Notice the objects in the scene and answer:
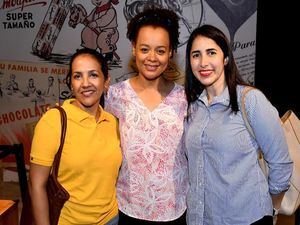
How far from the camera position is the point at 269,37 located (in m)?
4.30

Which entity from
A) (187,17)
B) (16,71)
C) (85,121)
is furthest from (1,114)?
(85,121)

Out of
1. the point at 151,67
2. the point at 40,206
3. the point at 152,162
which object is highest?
the point at 151,67

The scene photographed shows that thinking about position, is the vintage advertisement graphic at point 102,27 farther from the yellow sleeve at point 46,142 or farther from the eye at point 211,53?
the yellow sleeve at point 46,142

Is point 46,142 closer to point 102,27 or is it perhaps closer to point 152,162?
point 152,162

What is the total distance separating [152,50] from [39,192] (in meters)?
0.92

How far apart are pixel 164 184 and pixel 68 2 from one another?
3027 mm

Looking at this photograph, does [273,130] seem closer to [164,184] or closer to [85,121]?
[164,184]

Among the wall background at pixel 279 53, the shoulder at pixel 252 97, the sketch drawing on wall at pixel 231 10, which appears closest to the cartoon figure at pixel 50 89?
the sketch drawing on wall at pixel 231 10

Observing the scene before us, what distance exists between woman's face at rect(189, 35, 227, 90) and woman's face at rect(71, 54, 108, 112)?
50 cm

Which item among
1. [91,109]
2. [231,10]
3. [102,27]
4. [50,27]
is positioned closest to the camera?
[91,109]

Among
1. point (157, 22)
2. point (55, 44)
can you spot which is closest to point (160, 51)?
point (157, 22)

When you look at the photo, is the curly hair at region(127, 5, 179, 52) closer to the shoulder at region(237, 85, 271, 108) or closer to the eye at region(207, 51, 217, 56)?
the eye at region(207, 51, 217, 56)

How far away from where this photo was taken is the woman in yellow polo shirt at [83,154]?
1.87 meters

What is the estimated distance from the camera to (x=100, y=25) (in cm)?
457
